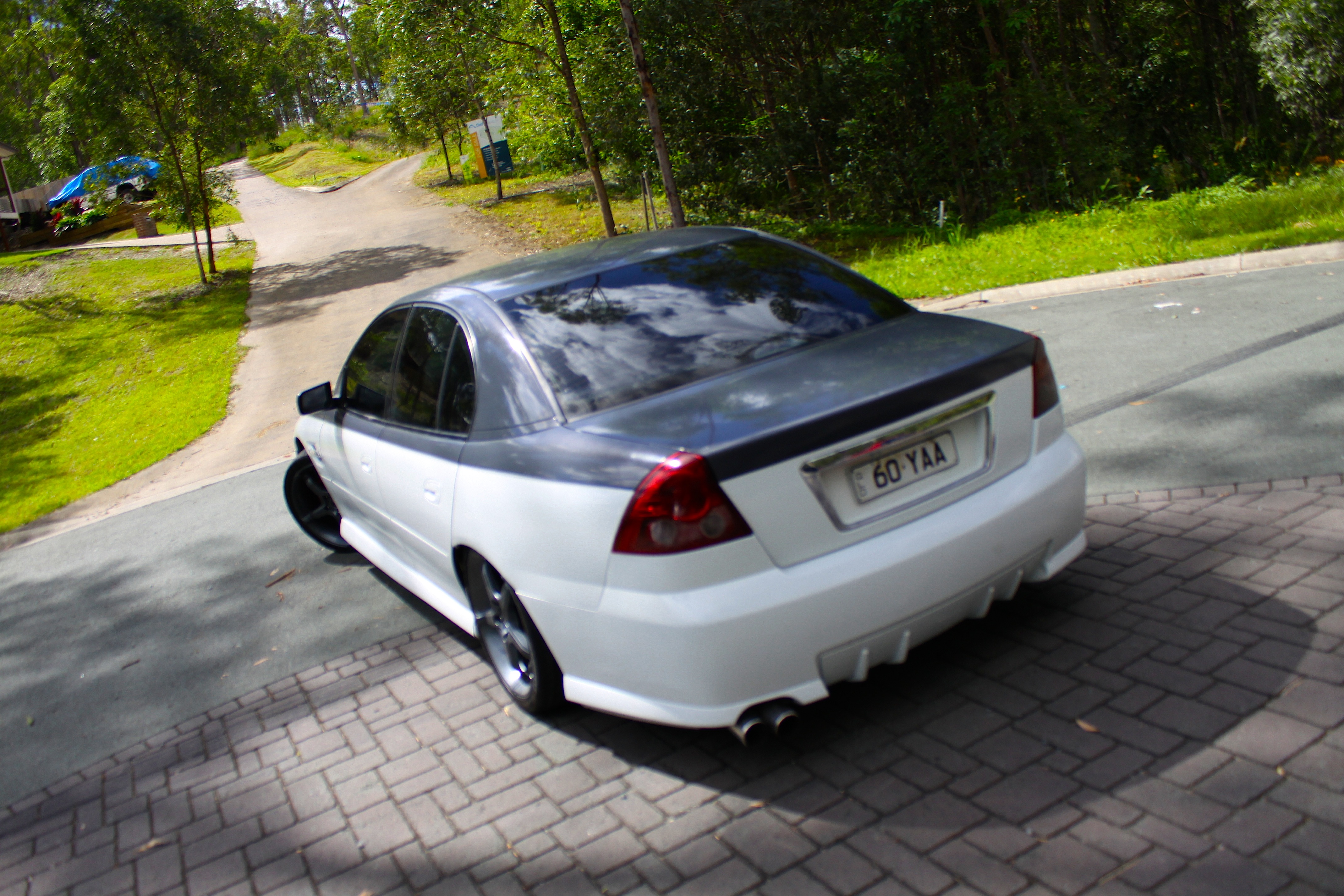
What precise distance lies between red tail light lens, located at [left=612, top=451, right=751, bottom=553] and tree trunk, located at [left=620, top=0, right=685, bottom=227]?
41.1ft

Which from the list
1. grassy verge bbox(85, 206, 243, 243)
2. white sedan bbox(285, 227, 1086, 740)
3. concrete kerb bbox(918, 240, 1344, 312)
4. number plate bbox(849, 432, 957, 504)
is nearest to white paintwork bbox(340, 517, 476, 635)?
white sedan bbox(285, 227, 1086, 740)

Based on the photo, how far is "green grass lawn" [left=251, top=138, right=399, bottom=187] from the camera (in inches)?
1998

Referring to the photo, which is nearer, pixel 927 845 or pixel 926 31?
pixel 927 845

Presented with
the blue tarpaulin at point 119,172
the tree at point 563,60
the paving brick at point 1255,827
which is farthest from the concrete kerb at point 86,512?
the blue tarpaulin at point 119,172

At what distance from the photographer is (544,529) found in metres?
3.22

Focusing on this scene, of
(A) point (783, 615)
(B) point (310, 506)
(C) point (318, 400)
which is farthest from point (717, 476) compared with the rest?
(B) point (310, 506)

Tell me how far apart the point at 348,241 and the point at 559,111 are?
10.4 m

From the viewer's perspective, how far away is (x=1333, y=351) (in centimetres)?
636

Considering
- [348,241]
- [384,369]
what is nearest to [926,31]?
[384,369]

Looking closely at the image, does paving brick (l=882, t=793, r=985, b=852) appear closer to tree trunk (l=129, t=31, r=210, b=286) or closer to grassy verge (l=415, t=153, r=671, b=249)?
grassy verge (l=415, t=153, r=671, b=249)

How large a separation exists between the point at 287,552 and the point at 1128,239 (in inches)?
361

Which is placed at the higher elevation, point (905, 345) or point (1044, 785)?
point (905, 345)

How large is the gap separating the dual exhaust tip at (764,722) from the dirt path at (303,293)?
742 centimetres

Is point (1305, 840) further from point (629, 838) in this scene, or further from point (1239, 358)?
point (1239, 358)
